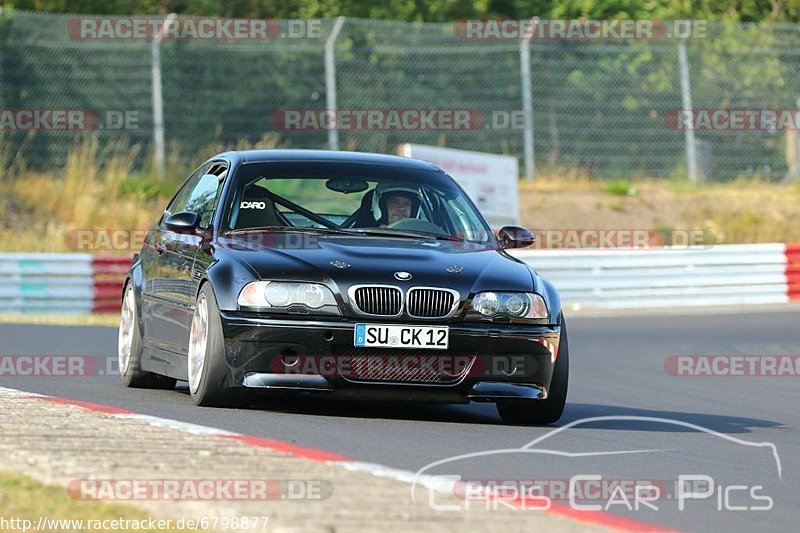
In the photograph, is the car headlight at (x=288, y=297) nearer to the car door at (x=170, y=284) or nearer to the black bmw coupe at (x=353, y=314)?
the black bmw coupe at (x=353, y=314)

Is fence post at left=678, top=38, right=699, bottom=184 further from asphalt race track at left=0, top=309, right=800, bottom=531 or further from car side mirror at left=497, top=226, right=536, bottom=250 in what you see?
car side mirror at left=497, top=226, right=536, bottom=250

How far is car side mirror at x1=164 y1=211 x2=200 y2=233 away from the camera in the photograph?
30.8 feet

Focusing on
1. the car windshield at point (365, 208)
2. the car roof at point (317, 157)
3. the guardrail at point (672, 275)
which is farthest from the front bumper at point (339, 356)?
the guardrail at point (672, 275)

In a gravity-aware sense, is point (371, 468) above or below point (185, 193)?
below

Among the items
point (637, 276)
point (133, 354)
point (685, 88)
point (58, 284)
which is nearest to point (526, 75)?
point (685, 88)

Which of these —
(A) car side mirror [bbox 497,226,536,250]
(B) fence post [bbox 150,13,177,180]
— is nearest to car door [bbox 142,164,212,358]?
(A) car side mirror [bbox 497,226,536,250]

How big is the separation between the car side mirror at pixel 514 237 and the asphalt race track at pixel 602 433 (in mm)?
984

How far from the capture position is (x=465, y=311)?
8516 mm

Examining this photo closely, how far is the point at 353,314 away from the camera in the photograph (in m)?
8.40

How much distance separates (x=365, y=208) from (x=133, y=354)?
174 cm

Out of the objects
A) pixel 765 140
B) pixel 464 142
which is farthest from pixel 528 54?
pixel 765 140

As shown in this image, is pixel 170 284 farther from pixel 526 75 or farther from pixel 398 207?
pixel 526 75

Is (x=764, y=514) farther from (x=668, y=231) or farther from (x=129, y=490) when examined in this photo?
(x=668, y=231)

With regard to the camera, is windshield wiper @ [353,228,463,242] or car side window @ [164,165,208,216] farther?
car side window @ [164,165,208,216]
